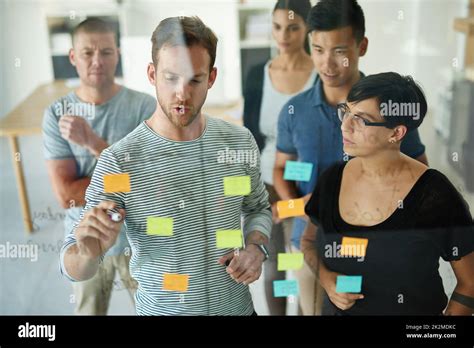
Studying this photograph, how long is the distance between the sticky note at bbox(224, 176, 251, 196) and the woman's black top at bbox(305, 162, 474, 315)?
0.17 metres

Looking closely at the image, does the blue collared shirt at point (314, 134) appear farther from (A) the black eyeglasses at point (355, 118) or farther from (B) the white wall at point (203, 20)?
(B) the white wall at point (203, 20)

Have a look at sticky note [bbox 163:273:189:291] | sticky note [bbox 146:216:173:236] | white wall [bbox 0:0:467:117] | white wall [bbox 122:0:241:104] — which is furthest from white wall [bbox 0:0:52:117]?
sticky note [bbox 163:273:189:291]

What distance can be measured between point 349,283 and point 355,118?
16.1 inches

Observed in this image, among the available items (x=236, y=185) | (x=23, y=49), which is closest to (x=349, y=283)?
(x=236, y=185)

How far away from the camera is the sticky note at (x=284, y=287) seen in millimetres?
1432

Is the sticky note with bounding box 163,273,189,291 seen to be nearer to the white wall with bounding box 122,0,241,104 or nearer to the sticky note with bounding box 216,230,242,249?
the sticky note with bounding box 216,230,242,249

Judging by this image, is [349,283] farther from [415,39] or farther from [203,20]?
[203,20]

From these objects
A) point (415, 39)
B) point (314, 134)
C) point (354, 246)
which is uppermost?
point (415, 39)

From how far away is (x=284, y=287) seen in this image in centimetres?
143

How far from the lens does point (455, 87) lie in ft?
4.41

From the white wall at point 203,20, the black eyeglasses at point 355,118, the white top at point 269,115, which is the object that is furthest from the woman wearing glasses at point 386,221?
the white wall at point 203,20
